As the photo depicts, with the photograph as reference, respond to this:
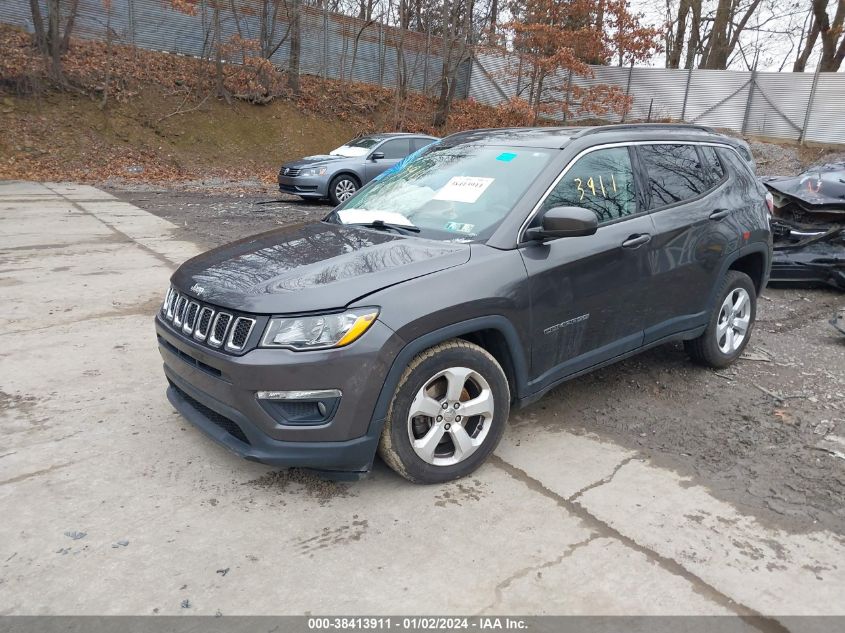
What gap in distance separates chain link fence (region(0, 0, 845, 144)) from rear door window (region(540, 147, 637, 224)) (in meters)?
20.3

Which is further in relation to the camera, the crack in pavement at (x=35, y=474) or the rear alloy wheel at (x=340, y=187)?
the rear alloy wheel at (x=340, y=187)

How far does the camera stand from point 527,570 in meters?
2.55

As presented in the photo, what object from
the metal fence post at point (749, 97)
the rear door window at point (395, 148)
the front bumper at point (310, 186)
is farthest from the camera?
the metal fence post at point (749, 97)

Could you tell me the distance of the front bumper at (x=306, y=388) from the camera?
8.82 ft

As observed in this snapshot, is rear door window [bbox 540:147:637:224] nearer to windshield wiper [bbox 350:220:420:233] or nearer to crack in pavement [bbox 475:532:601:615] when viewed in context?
windshield wiper [bbox 350:220:420:233]

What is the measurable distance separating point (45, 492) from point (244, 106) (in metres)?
20.3

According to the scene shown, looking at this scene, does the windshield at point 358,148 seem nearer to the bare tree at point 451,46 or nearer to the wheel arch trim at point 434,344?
the bare tree at point 451,46

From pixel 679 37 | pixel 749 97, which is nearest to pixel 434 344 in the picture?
pixel 749 97

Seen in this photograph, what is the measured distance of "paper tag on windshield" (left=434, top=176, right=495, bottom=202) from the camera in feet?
12.0

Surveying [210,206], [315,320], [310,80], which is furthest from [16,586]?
[310,80]

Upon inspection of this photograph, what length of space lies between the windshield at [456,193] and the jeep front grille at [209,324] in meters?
1.15

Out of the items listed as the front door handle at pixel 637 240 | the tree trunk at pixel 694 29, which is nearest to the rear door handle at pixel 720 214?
the front door handle at pixel 637 240

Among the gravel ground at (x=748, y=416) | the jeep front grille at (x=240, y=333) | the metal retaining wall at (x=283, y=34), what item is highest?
the metal retaining wall at (x=283, y=34)

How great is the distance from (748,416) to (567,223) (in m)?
1.93
